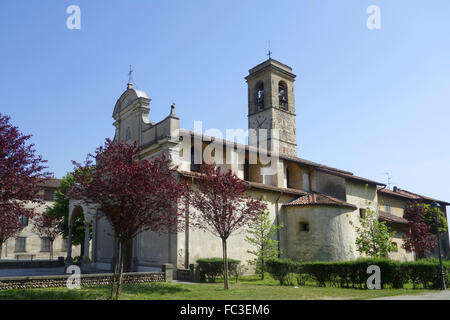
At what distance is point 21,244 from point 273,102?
34966 millimetres

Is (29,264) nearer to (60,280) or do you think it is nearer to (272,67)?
(60,280)

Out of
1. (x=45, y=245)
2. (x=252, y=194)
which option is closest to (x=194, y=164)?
(x=252, y=194)

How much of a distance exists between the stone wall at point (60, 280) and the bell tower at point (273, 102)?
94.0ft

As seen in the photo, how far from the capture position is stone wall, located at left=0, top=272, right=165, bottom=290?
14064 millimetres

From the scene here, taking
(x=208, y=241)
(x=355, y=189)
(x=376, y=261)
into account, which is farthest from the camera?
(x=355, y=189)

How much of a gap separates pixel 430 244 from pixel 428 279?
1548cm

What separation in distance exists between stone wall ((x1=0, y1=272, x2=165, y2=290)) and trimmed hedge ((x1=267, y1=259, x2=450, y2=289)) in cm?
621

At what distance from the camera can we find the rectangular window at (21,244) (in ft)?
145

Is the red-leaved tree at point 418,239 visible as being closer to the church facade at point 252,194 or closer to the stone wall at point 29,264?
the church facade at point 252,194

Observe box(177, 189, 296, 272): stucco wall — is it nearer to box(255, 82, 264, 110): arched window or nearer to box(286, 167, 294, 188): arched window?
box(286, 167, 294, 188): arched window

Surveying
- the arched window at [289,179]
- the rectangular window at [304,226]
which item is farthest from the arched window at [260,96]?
the rectangular window at [304,226]
